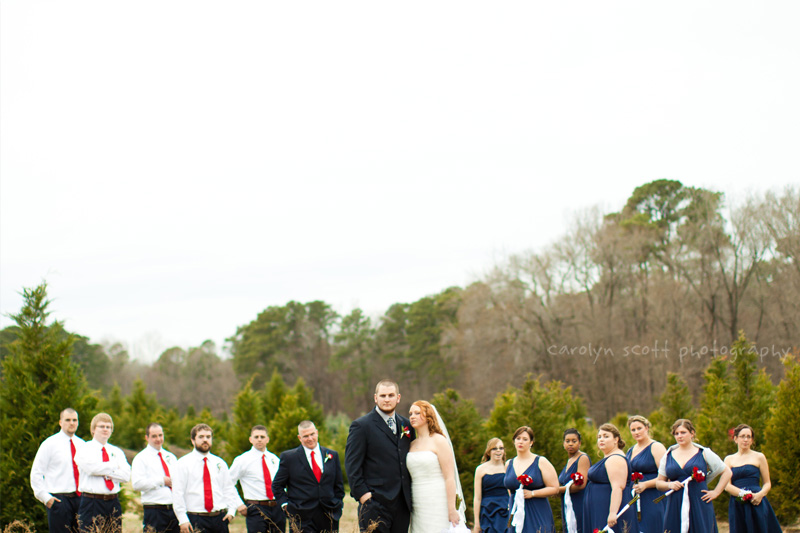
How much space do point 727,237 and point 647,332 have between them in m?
6.68

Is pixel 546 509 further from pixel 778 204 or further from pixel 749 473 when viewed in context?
pixel 778 204

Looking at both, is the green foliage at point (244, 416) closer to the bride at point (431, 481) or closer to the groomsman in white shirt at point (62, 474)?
the groomsman in white shirt at point (62, 474)

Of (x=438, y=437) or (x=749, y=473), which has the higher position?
(x=438, y=437)

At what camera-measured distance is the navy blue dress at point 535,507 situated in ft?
25.3

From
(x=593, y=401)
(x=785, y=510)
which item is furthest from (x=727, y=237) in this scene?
(x=785, y=510)

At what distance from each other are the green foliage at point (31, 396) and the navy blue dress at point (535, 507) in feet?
23.2

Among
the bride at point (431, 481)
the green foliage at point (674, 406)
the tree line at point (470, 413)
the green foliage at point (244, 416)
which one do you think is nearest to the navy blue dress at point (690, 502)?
the bride at point (431, 481)

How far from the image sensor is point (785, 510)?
1171cm

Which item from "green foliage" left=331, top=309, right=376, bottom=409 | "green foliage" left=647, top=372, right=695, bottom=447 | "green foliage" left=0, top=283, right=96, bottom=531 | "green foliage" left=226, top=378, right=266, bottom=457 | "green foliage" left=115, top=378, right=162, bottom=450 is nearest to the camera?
"green foliage" left=0, top=283, right=96, bottom=531

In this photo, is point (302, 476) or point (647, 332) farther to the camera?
point (647, 332)

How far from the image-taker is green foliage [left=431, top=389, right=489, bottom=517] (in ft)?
42.5

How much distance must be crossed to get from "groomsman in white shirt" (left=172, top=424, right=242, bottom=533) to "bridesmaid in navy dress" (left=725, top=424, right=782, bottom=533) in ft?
19.6

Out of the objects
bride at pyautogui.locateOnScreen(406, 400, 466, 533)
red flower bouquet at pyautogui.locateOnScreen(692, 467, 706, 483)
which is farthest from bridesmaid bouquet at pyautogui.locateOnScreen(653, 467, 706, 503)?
bride at pyautogui.locateOnScreen(406, 400, 466, 533)

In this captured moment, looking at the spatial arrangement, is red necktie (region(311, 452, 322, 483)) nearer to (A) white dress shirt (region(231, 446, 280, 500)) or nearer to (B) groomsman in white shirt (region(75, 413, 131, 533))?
(A) white dress shirt (region(231, 446, 280, 500))
